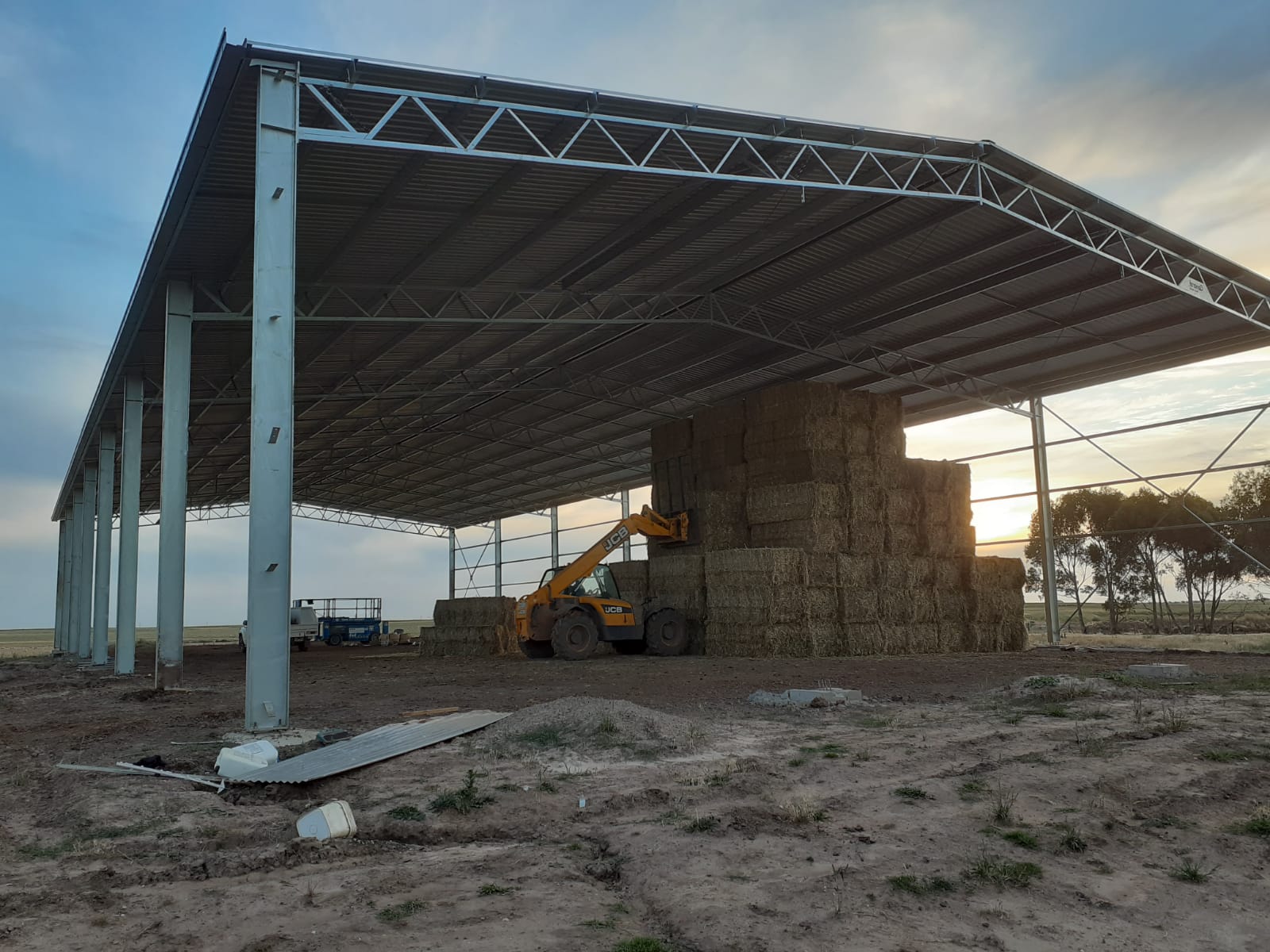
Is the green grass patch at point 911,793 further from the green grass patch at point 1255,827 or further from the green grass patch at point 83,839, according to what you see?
the green grass patch at point 83,839

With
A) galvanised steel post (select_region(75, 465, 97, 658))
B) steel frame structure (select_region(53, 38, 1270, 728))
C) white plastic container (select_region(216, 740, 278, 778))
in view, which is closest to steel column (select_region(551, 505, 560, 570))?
steel frame structure (select_region(53, 38, 1270, 728))

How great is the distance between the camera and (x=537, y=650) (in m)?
22.9

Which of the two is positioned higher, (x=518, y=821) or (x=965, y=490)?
(x=965, y=490)

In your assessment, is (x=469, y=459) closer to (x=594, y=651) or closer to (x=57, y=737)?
(x=594, y=651)

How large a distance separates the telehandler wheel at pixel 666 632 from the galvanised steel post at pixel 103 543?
14520 mm

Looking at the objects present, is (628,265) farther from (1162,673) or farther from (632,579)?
(1162,673)

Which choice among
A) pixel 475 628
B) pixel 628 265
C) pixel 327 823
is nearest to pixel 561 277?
pixel 628 265

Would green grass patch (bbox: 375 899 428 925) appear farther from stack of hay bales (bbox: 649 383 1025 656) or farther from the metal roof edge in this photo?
stack of hay bales (bbox: 649 383 1025 656)

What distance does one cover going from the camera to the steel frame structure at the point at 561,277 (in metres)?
11.5

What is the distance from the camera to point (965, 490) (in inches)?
914

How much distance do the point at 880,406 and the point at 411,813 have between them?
18511 millimetres

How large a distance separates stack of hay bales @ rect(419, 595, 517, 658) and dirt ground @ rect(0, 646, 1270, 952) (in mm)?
17992

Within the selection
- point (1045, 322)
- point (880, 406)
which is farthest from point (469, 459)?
point (1045, 322)

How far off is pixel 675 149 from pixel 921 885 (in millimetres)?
12492
